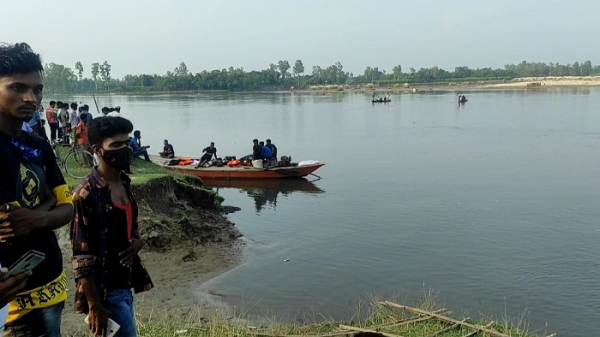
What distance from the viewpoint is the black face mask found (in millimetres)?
3180

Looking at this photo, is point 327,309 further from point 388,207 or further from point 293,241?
point 388,207

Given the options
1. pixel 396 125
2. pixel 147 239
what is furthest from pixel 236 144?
pixel 147 239

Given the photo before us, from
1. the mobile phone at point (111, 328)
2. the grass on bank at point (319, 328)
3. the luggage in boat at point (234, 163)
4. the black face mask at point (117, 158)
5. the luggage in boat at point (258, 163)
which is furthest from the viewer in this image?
the luggage in boat at point (234, 163)

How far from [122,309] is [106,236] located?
51cm

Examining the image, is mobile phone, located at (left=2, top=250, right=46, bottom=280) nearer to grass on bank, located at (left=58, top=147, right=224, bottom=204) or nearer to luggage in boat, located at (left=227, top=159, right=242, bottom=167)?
grass on bank, located at (left=58, top=147, right=224, bottom=204)

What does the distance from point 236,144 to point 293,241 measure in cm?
2096

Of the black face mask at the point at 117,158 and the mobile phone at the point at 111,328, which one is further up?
the black face mask at the point at 117,158

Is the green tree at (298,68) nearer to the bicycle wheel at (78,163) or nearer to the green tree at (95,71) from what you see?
the green tree at (95,71)

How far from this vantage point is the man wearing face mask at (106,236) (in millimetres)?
2959

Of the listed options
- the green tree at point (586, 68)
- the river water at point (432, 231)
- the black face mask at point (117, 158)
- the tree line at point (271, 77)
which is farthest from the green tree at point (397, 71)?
the black face mask at point (117, 158)

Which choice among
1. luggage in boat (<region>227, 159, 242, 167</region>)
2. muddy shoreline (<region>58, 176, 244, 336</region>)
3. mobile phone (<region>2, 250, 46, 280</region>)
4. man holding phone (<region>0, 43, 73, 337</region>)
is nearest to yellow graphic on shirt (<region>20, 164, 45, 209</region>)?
man holding phone (<region>0, 43, 73, 337</region>)

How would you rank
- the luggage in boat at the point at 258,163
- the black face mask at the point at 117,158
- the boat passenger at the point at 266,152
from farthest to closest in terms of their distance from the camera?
the boat passenger at the point at 266,152 < the luggage in boat at the point at 258,163 < the black face mask at the point at 117,158

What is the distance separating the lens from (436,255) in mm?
11844

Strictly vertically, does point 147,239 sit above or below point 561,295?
above
